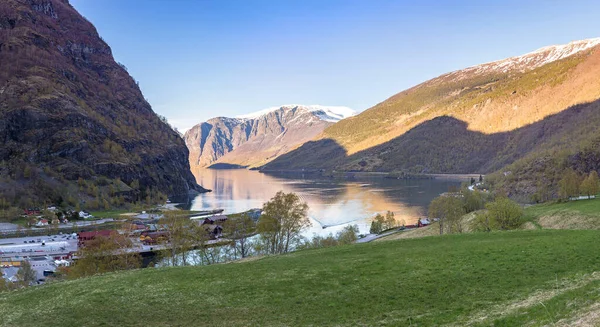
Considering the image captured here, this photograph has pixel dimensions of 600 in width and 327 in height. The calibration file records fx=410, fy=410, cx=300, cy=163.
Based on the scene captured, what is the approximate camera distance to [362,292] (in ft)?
73.4

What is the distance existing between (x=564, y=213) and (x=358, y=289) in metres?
44.2

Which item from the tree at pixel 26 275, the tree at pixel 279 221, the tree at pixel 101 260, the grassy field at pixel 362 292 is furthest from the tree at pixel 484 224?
the tree at pixel 26 275

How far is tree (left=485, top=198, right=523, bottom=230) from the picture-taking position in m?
54.2

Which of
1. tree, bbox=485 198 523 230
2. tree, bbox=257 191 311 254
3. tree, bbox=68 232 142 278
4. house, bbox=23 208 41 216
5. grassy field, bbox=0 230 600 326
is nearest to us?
grassy field, bbox=0 230 600 326

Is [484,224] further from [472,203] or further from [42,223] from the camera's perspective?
[42,223]

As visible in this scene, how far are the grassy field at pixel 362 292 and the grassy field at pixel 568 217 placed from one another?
17470 mm

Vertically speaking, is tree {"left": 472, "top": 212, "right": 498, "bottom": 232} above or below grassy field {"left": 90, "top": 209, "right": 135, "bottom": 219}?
above

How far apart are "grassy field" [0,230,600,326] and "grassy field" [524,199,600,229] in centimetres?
1747

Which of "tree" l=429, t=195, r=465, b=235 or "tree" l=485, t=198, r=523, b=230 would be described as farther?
"tree" l=429, t=195, r=465, b=235

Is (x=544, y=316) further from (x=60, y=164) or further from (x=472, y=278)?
(x=60, y=164)

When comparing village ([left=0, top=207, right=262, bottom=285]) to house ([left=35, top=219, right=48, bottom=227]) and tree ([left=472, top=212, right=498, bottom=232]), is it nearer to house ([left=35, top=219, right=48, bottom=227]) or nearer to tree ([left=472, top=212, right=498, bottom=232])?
house ([left=35, top=219, right=48, bottom=227])

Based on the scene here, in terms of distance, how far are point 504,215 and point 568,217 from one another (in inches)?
284

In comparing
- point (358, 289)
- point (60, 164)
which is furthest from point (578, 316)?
point (60, 164)

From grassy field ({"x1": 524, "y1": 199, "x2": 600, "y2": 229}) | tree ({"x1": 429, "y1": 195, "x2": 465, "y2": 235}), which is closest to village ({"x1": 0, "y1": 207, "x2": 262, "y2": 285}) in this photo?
tree ({"x1": 429, "y1": 195, "x2": 465, "y2": 235})
